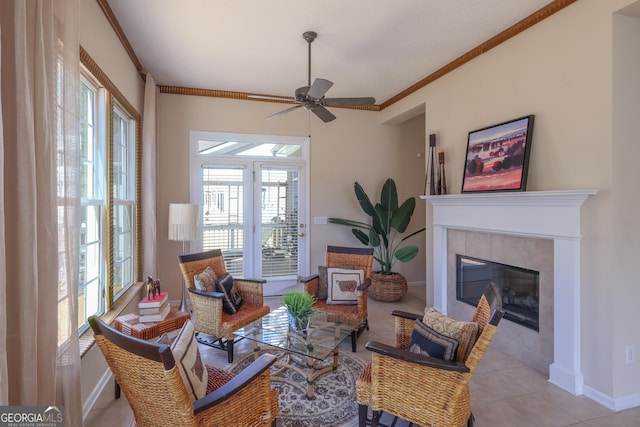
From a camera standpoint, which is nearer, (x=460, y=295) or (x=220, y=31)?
(x=220, y=31)

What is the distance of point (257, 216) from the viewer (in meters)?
4.85

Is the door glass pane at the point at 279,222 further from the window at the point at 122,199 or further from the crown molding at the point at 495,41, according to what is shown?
the crown molding at the point at 495,41

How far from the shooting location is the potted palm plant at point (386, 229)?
182 inches

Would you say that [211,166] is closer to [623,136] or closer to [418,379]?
[418,379]

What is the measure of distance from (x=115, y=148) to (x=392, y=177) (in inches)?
152

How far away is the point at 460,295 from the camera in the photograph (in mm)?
3693

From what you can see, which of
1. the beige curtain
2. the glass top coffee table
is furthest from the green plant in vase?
the beige curtain

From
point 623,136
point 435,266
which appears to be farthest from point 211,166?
point 623,136

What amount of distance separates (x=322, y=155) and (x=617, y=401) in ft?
13.4

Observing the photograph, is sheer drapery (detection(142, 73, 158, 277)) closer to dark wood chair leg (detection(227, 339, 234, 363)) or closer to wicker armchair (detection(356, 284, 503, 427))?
dark wood chair leg (detection(227, 339, 234, 363))

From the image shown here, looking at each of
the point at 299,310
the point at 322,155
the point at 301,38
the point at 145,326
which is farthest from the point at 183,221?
the point at 322,155

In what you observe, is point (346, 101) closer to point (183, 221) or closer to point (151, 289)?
point (183, 221)

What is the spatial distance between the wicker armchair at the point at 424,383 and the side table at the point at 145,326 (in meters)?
1.51

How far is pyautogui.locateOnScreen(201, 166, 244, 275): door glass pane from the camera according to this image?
4.68 metres
